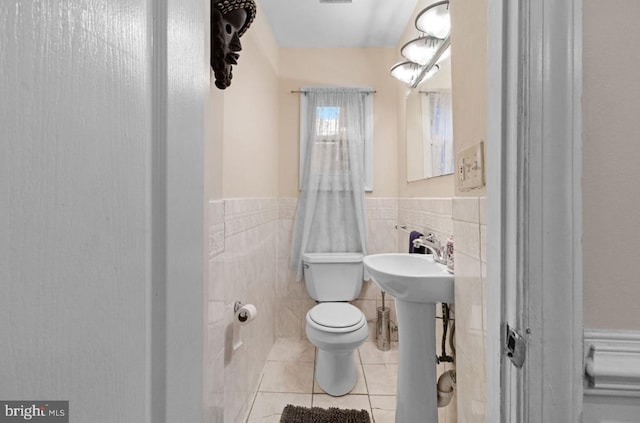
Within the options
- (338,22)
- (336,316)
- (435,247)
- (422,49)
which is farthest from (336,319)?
(338,22)

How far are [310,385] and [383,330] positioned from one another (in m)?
0.75

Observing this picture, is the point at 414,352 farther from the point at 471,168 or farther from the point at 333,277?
the point at 333,277

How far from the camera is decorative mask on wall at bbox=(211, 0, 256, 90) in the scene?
3.25ft

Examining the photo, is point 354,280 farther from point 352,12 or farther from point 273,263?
point 352,12

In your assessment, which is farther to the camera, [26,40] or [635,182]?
[635,182]

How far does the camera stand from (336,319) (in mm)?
1868

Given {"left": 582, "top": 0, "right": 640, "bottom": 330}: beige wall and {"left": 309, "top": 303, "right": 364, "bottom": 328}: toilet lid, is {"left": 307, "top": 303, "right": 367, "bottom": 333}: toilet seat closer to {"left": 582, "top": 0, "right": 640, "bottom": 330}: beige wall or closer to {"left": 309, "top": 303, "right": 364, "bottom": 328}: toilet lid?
{"left": 309, "top": 303, "right": 364, "bottom": 328}: toilet lid

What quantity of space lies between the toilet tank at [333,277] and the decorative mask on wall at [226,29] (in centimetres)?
161

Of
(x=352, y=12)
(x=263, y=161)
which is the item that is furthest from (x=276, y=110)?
(x=352, y=12)

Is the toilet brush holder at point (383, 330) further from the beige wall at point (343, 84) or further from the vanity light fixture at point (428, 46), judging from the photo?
the vanity light fixture at point (428, 46)

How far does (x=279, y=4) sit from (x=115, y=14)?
211 centimetres

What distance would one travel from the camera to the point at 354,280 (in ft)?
7.98

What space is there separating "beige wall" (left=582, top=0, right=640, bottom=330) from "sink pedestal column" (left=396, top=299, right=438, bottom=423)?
33.6 inches

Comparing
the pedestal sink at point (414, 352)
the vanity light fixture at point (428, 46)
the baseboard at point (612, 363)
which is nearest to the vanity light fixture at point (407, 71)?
the vanity light fixture at point (428, 46)
